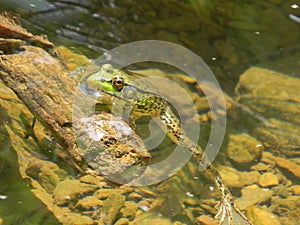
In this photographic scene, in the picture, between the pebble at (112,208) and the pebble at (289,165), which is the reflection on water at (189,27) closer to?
the pebble at (289,165)

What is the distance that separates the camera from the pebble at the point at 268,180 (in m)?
4.27

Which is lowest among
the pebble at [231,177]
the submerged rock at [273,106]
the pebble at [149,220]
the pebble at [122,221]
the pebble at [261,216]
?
the pebble at [122,221]

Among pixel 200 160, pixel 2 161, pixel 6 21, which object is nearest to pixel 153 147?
pixel 200 160

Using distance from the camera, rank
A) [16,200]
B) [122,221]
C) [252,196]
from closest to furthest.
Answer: [16,200], [122,221], [252,196]

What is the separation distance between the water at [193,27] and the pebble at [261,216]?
148cm

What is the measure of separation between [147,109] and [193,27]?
191 cm

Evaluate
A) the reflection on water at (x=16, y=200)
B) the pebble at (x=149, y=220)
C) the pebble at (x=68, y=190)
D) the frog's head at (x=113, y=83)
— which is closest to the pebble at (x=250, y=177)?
the pebble at (x=149, y=220)

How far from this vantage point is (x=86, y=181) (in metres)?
3.88

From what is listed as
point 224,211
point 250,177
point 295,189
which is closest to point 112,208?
point 224,211

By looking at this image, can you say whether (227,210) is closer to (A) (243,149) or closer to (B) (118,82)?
(A) (243,149)

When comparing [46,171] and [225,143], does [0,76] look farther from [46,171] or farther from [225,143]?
[225,143]

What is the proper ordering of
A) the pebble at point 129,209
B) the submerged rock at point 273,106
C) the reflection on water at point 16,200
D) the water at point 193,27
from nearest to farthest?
the reflection on water at point 16,200, the pebble at point 129,209, the submerged rock at point 273,106, the water at point 193,27

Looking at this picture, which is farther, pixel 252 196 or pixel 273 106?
pixel 273 106

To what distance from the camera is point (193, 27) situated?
5.73m
